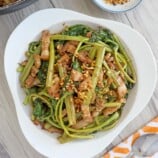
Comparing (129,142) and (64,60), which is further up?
(64,60)

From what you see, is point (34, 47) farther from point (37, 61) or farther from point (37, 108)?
point (37, 108)

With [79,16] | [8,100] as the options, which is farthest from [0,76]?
[79,16]

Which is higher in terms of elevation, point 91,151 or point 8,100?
point 8,100

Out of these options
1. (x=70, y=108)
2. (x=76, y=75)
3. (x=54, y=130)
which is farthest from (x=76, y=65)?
(x=54, y=130)

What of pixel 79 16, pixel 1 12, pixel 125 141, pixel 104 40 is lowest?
pixel 125 141

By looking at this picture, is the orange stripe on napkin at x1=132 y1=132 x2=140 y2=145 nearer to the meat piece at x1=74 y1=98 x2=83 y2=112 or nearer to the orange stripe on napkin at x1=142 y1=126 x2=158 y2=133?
the orange stripe on napkin at x1=142 y1=126 x2=158 y2=133

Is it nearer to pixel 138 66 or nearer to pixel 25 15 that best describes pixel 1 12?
pixel 25 15
